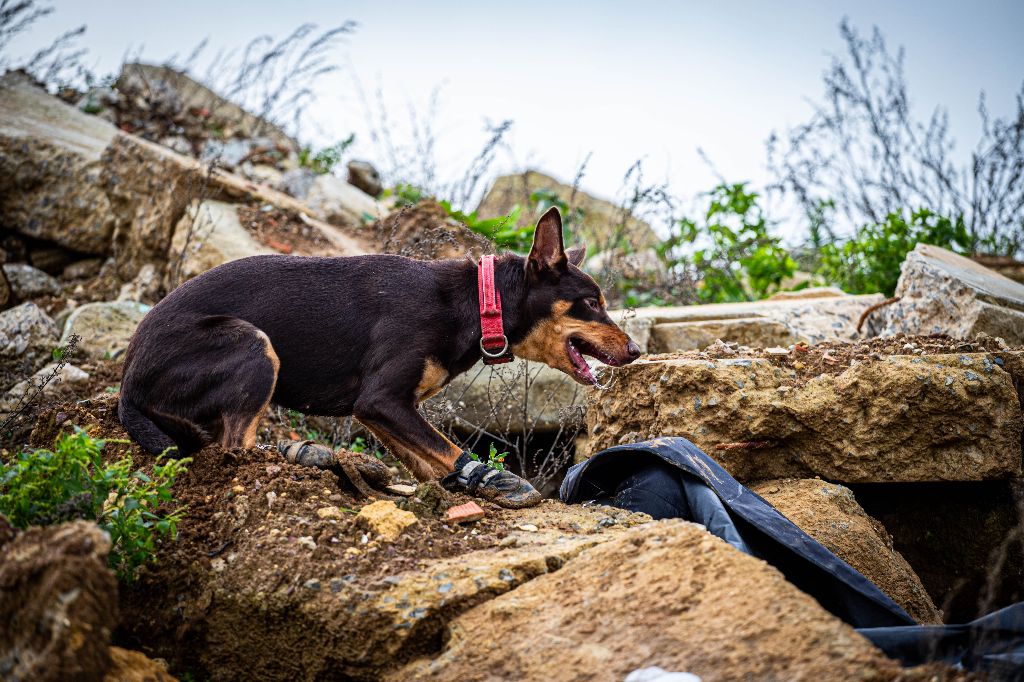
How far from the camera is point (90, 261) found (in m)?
8.02

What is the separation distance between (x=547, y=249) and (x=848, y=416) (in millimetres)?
1776

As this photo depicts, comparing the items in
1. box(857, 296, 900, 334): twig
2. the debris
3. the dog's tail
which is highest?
box(857, 296, 900, 334): twig

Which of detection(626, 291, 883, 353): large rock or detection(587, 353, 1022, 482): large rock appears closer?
detection(587, 353, 1022, 482): large rock

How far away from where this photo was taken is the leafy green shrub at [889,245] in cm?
790

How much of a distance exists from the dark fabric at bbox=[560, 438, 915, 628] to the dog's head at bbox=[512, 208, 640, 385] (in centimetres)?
56

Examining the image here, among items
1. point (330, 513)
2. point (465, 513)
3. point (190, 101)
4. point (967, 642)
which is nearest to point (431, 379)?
point (465, 513)

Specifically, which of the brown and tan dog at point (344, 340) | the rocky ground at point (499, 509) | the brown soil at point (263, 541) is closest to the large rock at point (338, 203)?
the rocky ground at point (499, 509)

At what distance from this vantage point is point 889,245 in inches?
311

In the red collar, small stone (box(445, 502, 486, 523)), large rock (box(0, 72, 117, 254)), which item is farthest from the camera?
large rock (box(0, 72, 117, 254))

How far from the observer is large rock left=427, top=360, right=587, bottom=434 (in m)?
5.93

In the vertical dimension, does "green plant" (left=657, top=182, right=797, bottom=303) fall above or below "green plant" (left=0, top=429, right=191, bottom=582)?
above

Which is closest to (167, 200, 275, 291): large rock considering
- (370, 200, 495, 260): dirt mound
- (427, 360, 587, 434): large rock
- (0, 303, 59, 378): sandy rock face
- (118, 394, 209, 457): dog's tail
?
(0, 303, 59, 378): sandy rock face

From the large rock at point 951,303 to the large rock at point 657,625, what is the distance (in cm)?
363

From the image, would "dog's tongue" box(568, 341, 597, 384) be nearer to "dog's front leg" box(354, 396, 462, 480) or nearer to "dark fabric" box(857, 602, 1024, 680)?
"dog's front leg" box(354, 396, 462, 480)
